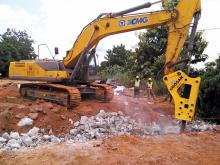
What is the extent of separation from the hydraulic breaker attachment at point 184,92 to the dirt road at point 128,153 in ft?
2.11

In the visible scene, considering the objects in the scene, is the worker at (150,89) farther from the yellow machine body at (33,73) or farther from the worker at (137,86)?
the yellow machine body at (33,73)

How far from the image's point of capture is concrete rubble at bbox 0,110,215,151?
7.93 m

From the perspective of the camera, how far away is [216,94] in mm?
11062

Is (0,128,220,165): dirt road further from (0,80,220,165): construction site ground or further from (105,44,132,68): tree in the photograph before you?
(105,44,132,68): tree

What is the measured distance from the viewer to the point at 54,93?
1201 cm

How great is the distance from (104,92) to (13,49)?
3067cm

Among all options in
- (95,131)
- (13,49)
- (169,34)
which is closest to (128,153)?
(95,131)

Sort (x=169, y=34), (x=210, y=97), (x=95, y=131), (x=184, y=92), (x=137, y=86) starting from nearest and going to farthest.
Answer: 1. (x=184, y=92)
2. (x=95, y=131)
3. (x=169, y=34)
4. (x=210, y=97)
5. (x=137, y=86)

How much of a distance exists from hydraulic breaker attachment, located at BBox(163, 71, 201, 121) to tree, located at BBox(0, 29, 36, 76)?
3276 centimetres

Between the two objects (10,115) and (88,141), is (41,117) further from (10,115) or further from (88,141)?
(88,141)

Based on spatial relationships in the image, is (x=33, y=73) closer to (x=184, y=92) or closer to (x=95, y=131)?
(x=95, y=131)

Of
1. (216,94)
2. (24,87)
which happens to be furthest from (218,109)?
(24,87)

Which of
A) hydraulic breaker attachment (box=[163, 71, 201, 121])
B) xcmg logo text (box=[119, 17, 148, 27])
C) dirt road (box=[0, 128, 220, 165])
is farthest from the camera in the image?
xcmg logo text (box=[119, 17, 148, 27])

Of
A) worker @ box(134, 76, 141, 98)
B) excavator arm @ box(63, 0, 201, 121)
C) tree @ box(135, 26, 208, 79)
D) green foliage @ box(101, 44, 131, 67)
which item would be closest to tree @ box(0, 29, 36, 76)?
green foliage @ box(101, 44, 131, 67)
